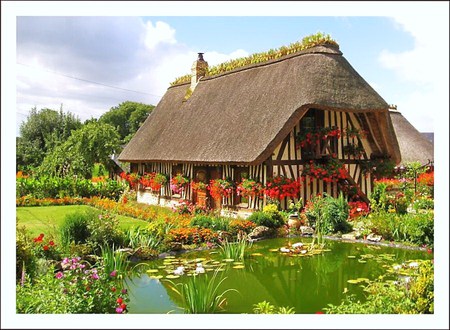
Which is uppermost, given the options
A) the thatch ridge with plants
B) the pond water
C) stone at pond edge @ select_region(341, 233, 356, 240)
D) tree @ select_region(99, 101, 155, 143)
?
tree @ select_region(99, 101, 155, 143)

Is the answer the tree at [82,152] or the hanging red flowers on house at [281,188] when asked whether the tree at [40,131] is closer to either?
the tree at [82,152]

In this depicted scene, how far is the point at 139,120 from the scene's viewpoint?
175ft

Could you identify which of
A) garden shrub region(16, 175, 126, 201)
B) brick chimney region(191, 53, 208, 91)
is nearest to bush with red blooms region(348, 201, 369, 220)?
brick chimney region(191, 53, 208, 91)

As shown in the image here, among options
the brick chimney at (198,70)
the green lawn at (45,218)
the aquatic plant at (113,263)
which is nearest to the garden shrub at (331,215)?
the green lawn at (45,218)

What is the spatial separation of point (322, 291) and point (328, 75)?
8.10 meters

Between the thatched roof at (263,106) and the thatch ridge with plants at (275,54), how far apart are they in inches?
9.7

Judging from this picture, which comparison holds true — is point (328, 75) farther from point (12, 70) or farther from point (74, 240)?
point (12, 70)

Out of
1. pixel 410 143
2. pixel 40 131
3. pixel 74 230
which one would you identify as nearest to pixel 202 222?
pixel 74 230

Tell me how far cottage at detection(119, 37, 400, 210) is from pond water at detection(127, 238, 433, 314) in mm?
3276

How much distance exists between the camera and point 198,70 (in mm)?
20156

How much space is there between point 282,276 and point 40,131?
3236cm

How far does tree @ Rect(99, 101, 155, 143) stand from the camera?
5294 cm

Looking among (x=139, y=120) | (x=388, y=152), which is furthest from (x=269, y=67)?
(x=139, y=120)

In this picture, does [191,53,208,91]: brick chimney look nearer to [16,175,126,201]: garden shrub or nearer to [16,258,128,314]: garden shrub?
[16,175,126,201]: garden shrub
